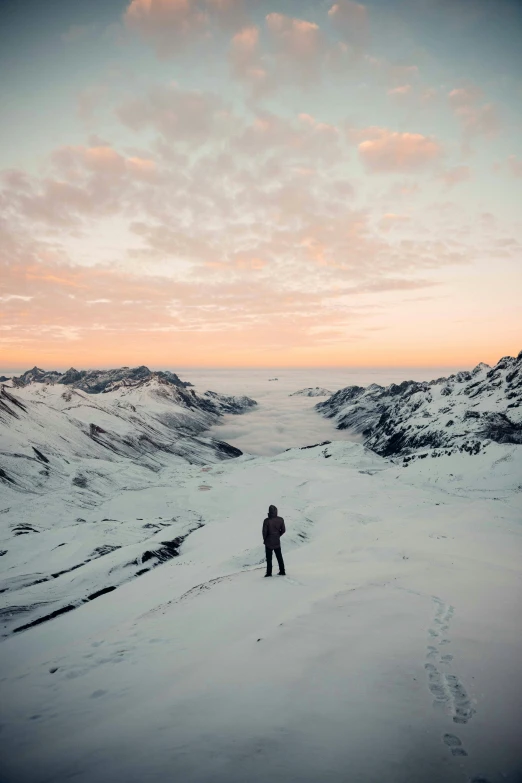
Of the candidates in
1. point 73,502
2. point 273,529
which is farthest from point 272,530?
point 73,502

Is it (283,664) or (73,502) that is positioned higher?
(283,664)

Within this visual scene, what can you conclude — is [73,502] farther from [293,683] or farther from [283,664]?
[293,683]

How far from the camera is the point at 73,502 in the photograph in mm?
77938

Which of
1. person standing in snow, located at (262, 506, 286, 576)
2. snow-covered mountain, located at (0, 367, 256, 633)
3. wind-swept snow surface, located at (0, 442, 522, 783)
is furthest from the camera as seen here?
snow-covered mountain, located at (0, 367, 256, 633)

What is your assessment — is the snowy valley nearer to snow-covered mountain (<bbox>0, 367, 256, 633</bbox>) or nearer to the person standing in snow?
snow-covered mountain (<bbox>0, 367, 256, 633</bbox>)

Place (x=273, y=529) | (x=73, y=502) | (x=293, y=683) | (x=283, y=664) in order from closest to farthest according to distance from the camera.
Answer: (x=293, y=683)
(x=283, y=664)
(x=273, y=529)
(x=73, y=502)

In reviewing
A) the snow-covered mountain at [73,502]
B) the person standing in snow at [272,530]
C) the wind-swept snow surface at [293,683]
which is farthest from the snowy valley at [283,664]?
the person standing in snow at [272,530]

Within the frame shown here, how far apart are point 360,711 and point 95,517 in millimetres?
67993

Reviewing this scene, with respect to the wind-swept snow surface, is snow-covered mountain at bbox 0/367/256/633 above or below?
below

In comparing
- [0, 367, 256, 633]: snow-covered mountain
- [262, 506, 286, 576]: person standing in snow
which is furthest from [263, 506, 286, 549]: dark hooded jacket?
[0, 367, 256, 633]: snow-covered mountain

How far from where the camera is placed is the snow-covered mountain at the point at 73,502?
26.6 m

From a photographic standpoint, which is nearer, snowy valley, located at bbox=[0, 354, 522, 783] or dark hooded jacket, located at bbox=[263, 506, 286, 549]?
snowy valley, located at bbox=[0, 354, 522, 783]

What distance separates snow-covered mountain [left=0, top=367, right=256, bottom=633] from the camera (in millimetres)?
26562

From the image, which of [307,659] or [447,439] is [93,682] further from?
[447,439]
